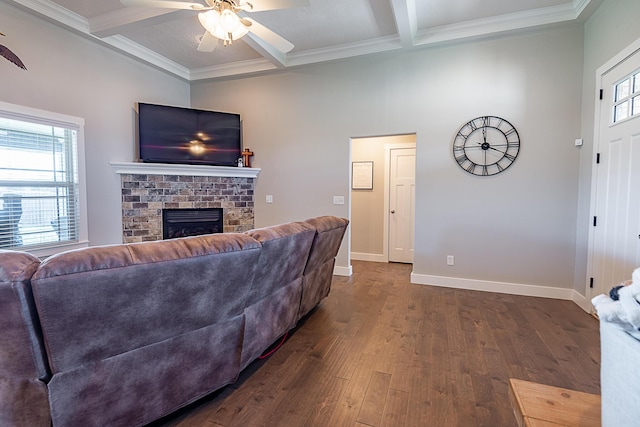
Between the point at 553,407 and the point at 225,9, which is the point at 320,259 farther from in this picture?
the point at 225,9

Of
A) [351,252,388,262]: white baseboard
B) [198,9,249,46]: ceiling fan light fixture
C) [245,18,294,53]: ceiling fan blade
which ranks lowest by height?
[351,252,388,262]: white baseboard

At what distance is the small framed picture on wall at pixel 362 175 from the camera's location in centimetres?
537

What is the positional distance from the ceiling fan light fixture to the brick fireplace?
2365 millimetres

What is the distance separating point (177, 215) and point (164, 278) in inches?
139

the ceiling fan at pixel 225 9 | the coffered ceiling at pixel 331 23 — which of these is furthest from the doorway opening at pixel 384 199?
the ceiling fan at pixel 225 9

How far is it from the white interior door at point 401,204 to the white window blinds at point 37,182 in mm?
4532

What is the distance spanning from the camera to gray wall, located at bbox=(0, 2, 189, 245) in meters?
3.04

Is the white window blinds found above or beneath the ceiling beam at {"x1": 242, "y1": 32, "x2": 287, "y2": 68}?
beneath

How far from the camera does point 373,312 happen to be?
9.83 ft

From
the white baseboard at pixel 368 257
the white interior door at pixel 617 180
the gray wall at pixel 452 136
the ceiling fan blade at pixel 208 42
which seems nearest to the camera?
the white interior door at pixel 617 180

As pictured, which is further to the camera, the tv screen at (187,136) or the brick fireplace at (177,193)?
the tv screen at (187,136)

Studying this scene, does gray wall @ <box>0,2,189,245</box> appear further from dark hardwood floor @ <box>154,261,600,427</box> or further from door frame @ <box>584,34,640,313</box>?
door frame @ <box>584,34,640,313</box>

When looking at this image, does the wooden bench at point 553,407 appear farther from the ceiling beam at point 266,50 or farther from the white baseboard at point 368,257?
the white baseboard at point 368,257

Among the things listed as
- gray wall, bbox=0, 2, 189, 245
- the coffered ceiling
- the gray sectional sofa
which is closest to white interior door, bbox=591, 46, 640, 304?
the coffered ceiling
